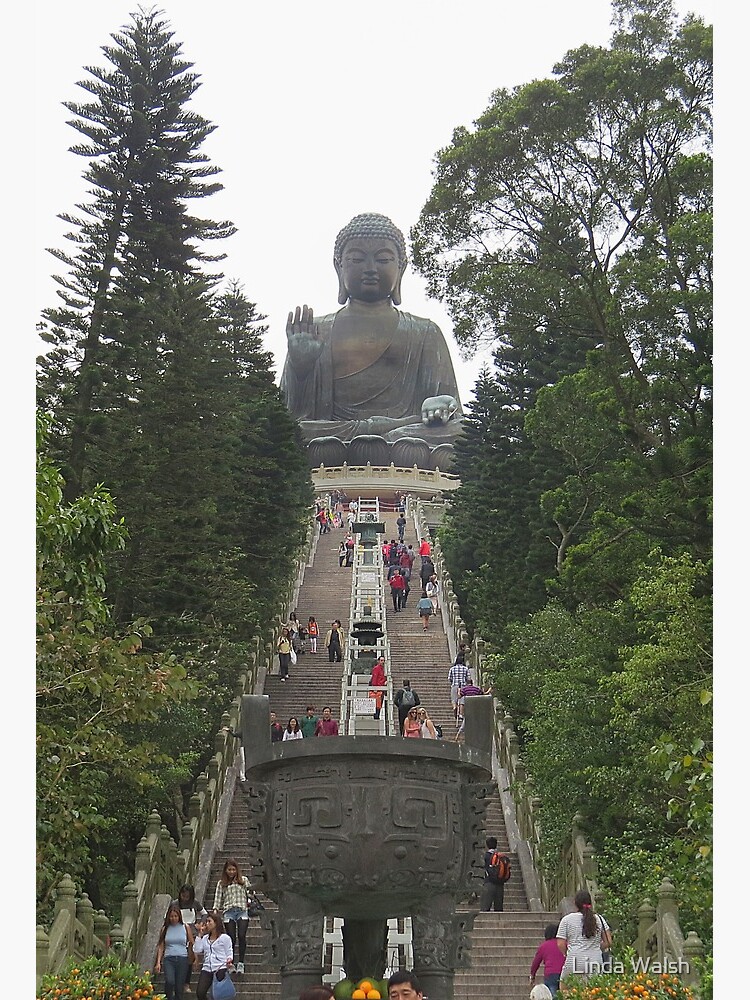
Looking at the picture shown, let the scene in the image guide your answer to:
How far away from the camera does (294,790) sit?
7.62m

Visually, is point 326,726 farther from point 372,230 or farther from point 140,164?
point 372,230

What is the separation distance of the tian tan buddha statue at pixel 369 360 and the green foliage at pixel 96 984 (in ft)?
112

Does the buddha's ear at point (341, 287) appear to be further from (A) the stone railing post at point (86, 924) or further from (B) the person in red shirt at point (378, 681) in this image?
(A) the stone railing post at point (86, 924)

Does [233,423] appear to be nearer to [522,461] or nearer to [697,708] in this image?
[522,461]

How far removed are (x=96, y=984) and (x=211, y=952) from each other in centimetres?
155

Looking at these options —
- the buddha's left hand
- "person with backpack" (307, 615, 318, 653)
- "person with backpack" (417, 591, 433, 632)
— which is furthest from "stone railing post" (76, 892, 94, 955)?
the buddha's left hand

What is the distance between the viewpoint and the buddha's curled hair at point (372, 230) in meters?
44.3

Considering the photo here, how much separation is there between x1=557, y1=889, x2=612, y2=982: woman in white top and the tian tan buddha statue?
33798 mm

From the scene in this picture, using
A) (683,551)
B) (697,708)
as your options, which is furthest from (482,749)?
(683,551)

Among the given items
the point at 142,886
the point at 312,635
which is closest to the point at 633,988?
the point at 142,886

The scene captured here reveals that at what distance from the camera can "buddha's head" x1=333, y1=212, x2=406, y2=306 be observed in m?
44.4

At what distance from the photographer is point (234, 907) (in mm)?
11508

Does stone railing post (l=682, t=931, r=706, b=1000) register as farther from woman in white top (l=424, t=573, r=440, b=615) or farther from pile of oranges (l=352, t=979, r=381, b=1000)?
woman in white top (l=424, t=573, r=440, b=615)

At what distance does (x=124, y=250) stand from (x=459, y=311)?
4987 millimetres
